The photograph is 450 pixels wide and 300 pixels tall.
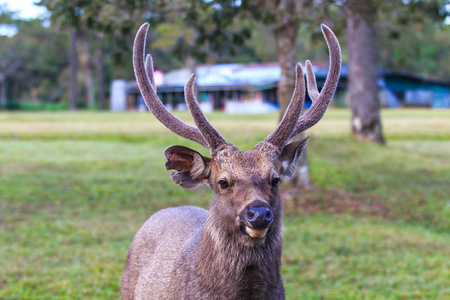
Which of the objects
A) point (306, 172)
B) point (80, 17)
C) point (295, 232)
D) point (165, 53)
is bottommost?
point (295, 232)

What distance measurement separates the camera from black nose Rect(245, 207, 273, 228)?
2746 mm

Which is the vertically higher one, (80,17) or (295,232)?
(80,17)

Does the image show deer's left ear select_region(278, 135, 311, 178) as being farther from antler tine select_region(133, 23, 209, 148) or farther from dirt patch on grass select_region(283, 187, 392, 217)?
dirt patch on grass select_region(283, 187, 392, 217)

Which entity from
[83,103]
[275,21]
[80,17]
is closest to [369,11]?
[275,21]

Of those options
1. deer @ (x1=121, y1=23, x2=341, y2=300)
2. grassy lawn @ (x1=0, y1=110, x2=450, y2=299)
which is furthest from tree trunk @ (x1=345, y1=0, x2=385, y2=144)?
deer @ (x1=121, y1=23, x2=341, y2=300)

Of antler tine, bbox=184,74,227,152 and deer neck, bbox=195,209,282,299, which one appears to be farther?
antler tine, bbox=184,74,227,152

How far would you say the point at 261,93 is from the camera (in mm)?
40562

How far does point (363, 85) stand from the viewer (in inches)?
578

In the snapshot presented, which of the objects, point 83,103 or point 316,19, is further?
point 83,103

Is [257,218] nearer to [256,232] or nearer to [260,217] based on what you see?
[260,217]

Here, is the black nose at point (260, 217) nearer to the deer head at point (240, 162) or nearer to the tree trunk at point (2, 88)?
the deer head at point (240, 162)

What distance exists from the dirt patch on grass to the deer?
5497 millimetres

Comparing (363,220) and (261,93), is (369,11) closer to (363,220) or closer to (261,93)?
(363,220)

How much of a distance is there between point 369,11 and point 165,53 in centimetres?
4273
